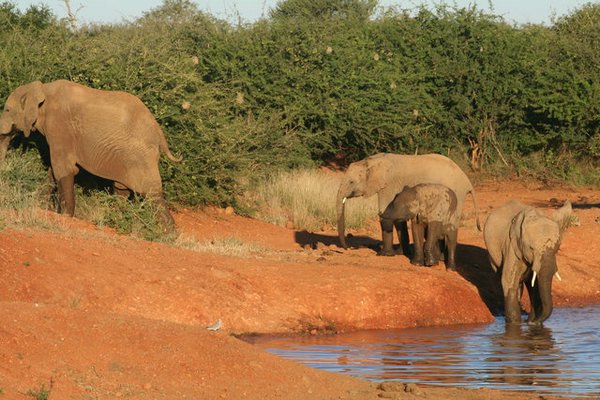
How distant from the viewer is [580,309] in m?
14.7

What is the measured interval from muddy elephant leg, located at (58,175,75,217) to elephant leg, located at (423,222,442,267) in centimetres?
420

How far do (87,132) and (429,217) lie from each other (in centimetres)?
419

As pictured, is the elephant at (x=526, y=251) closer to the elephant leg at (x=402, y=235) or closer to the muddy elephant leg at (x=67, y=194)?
the elephant leg at (x=402, y=235)

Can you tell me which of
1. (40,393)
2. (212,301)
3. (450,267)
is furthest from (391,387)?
(450,267)

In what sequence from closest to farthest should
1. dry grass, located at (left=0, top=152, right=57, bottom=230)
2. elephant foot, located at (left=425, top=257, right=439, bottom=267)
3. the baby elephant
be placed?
dry grass, located at (left=0, top=152, right=57, bottom=230), elephant foot, located at (left=425, top=257, right=439, bottom=267), the baby elephant

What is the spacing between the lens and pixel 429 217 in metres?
15.2

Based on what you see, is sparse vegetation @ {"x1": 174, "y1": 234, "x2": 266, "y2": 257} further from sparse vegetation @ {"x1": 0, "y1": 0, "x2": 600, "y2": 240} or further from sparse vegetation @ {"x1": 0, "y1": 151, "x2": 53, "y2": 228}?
sparse vegetation @ {"x1": 0, "y1": 0, "x2": 600, "y2": 240}

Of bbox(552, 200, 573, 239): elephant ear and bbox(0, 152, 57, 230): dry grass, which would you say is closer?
bbox(552, 200, 573, 239): elephant ear

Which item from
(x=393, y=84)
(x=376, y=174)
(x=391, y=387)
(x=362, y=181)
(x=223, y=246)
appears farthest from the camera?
(x=393, y=84)

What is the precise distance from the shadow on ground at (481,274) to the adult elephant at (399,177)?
454 mm

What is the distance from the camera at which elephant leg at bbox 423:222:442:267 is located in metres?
15.1

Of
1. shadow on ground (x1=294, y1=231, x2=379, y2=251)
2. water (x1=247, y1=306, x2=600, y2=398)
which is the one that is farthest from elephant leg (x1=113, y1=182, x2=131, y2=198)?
water (x1=247, y1=306, x2=600, y2=398)

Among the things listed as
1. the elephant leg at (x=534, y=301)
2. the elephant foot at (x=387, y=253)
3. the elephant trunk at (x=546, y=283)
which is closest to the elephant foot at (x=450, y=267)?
the elephant foot at (x=387, y=253)

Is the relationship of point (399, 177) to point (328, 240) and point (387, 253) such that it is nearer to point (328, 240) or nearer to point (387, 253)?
point (387, 253)
